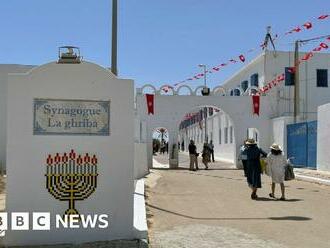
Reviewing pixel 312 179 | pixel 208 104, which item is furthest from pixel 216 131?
pixel 312 179

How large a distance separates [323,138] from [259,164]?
960cm

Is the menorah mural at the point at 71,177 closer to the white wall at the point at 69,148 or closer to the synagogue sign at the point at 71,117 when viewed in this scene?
the white wall at the point at 69,148

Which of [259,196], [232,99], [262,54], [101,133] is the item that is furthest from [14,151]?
[262,54]

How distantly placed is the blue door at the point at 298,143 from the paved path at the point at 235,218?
9.30 meters

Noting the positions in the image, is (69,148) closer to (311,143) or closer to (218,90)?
(311,143)

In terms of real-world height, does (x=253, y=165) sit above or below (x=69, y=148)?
below

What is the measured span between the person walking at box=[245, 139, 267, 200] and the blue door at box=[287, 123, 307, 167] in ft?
40.1

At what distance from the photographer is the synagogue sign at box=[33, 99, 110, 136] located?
8.29 meters

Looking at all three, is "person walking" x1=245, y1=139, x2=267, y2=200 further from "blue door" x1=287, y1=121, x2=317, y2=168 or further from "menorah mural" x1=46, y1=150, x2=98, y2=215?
"blue door" x1=287, y1=121, x2=317, y2=168

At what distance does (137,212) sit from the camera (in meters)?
10.1

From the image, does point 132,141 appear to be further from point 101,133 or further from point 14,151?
point 14,151

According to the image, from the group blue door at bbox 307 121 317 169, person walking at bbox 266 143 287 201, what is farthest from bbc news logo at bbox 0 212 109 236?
blue door at bbox 307 121 317 169

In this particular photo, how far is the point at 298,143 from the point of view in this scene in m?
27.0

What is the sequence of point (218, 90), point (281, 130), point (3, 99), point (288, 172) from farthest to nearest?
point (218, 90) → point (281, 130) → point (3, 99) → point (288, 172)
